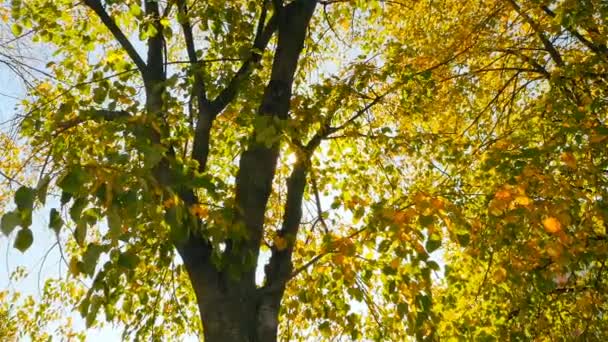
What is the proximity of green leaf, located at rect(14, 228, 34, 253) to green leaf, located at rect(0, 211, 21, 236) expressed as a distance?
0.13 m

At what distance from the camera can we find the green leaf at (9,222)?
2.35 m

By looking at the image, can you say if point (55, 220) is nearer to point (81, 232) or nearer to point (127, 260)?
point (81, 232)

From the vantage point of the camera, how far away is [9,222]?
2.38 meters

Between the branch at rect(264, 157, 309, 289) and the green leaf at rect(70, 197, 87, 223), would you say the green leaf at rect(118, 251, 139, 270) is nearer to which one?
the green leaf at rect(70, 197, 87, 223)

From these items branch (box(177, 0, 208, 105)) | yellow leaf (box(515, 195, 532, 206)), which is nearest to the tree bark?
branch (box(177, 0, 208, 105))

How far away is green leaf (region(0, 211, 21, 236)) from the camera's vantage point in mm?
2354

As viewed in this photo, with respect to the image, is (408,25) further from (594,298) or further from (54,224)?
(54,224)

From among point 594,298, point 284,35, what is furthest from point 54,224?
point 594,298

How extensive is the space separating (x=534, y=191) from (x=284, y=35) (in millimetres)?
3291

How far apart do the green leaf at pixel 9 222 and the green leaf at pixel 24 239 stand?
0.13m

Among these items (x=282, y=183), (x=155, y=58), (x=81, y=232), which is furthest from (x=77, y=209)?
(x=282, y=183)

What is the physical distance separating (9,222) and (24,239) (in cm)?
21

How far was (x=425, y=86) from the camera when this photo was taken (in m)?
7.43

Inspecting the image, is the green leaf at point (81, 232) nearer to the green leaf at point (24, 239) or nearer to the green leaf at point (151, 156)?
the green leaf at point (24, 239)
